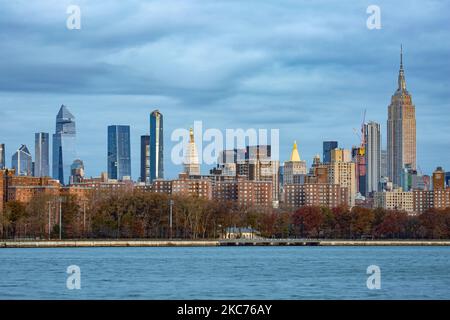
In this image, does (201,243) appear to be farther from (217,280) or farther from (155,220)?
(217,280)

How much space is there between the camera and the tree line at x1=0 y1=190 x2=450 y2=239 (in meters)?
150

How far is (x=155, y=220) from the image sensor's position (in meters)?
156

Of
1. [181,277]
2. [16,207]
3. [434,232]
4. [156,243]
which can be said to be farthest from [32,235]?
[181,277]

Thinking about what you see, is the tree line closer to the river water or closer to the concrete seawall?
the concrete seawall

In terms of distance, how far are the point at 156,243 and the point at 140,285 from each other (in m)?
81.2

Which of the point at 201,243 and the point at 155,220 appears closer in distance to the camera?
the point at 201,243

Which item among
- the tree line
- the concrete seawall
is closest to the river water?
the concrete seawall

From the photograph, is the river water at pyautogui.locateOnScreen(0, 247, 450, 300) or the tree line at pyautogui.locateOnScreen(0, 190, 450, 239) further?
the tree line at pyautogui.locateOnScreen(0, 190, 450, 239)

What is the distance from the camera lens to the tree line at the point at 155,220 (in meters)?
150

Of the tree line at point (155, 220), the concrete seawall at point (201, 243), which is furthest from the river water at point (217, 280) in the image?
the tree line at point (155, 220)

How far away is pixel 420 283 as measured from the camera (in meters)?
63.2

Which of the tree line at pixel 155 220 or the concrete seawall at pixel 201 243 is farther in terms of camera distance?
the tree line at pixel 155 220

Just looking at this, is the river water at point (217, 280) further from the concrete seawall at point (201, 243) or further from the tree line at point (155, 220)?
the tree line at point (155, 220)

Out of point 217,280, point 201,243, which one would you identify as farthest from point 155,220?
point 217,280
